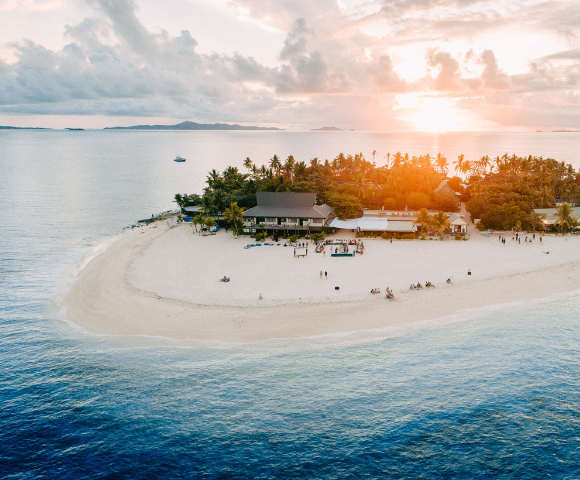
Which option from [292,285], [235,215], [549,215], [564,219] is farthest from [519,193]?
[292,285]

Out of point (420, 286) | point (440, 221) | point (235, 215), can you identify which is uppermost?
point (235, 215)

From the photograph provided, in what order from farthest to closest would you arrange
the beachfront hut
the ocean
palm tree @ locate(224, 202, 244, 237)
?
palm tree @ locate(224, 202, 244, 237)
the beachfront hut
the ocean

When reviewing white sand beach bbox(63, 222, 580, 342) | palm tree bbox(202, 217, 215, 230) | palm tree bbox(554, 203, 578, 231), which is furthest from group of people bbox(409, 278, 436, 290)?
palm tree bbox(202, 217, 215, 230)

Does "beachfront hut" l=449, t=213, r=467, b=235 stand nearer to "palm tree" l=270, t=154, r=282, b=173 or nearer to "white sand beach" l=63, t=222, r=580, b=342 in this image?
"white sand beach" l=63, t=222, r=580, b=342

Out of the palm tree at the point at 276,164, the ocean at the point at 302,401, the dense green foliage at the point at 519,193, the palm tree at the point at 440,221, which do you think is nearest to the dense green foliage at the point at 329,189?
the palm tree at the point at 276,164

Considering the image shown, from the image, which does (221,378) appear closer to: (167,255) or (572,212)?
(167,255)

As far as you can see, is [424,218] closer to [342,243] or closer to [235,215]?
[342,243]

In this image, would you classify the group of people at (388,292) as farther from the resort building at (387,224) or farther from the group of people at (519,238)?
the group of people at (519,238)

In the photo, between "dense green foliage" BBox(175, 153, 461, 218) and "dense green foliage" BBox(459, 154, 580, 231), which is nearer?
"dense green foliage" BBox(459, 154, 580, 231)
